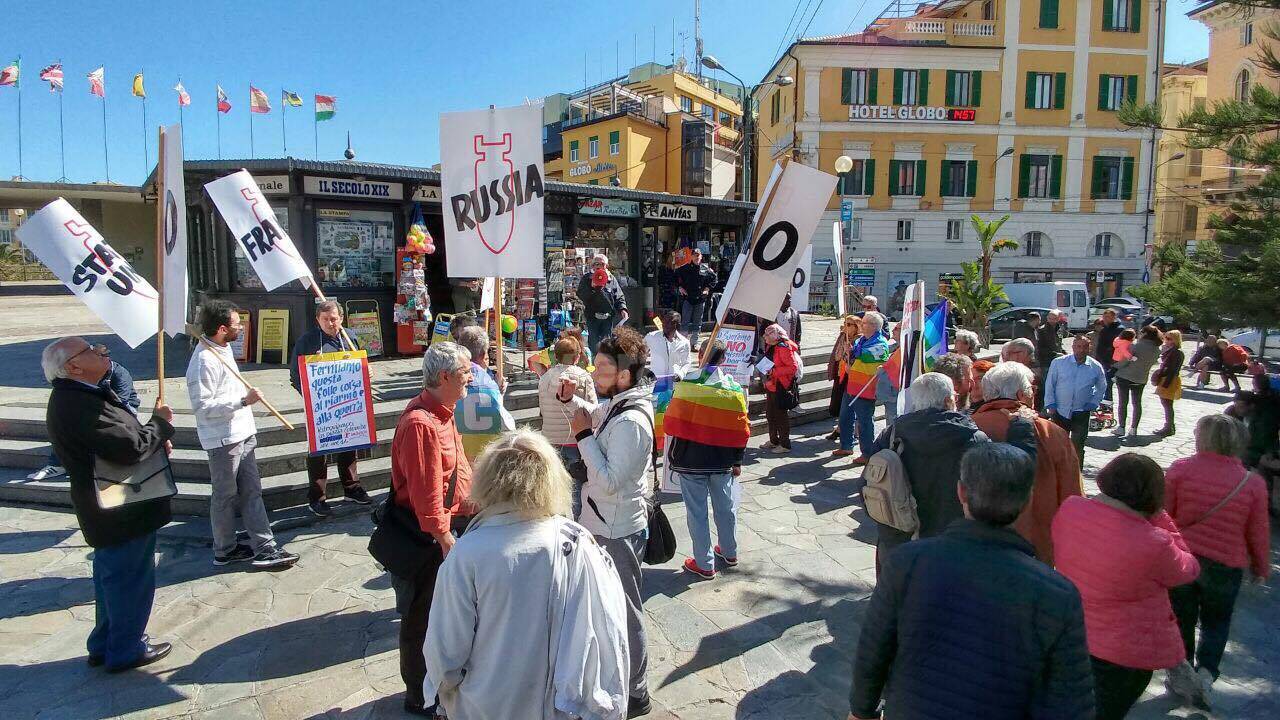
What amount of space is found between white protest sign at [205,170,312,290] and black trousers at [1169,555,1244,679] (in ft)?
21.4

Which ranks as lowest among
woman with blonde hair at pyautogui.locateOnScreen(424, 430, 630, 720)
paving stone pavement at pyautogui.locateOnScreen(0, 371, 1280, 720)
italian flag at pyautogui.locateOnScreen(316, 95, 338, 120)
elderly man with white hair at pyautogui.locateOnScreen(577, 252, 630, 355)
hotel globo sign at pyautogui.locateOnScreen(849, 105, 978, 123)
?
paving stone pavement at pyautogui.locateOnScreen(0, 371, 1280, 720)

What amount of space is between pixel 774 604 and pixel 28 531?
6240 mm

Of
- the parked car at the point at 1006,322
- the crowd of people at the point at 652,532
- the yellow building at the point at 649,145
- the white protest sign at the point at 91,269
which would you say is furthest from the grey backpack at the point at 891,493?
the yellow building at the point at 649,145

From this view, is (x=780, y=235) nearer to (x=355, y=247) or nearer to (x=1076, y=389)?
(x=1076, y=389)

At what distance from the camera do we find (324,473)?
6.36 meters

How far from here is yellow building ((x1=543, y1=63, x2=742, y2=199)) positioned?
3872 centimetres

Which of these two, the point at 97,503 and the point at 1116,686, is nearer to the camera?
the point at 1116,686

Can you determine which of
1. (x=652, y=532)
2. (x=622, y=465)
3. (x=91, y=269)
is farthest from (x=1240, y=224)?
(x=91, y=269)

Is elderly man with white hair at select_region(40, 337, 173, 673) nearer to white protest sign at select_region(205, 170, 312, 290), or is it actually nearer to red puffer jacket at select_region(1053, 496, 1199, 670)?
white protest sign at select_region(205, 170, 312, 290)

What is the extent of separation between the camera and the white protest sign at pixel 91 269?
4.91 metres

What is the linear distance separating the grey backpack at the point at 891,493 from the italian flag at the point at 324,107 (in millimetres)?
16410

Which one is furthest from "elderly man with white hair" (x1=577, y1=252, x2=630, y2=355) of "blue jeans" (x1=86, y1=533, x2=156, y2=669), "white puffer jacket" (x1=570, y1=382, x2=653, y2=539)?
"blue jeans" (x1=86, y1=533, x2=156, y2=669)

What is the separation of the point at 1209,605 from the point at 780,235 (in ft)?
11.0

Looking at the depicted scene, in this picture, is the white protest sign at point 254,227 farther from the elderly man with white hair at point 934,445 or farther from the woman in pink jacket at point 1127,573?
the woman in pink jacket at point 1127,573
